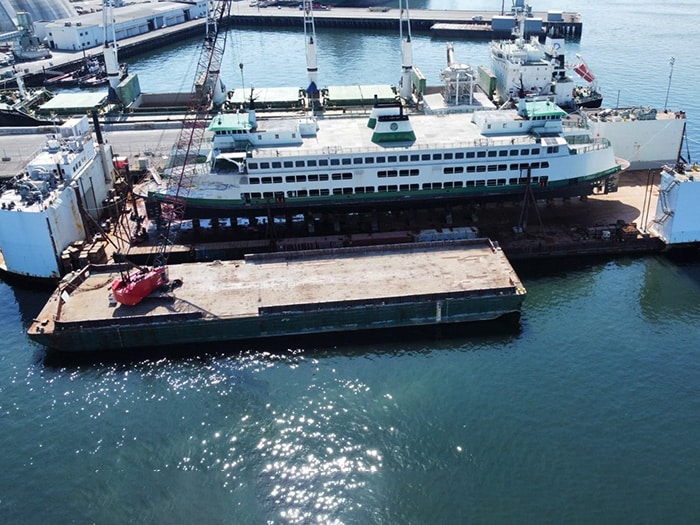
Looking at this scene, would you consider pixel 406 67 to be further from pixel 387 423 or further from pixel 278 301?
pixel 387 423

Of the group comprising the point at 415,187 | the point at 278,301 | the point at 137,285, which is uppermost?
the point at 415,187

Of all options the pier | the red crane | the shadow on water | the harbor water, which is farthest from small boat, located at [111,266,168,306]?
the pier

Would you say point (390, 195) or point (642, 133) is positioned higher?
point (642, 133)

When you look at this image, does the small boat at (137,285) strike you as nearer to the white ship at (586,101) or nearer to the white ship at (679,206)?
the white ship at (679,206)

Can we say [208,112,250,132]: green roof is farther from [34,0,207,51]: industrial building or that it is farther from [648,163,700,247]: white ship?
[34,0,207,51]: industrial building

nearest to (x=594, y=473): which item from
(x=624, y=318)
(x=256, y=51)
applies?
(x=624, y=318)

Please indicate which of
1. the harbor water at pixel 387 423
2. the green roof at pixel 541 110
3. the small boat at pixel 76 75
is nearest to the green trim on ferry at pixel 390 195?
the green roof at pixel 541 110

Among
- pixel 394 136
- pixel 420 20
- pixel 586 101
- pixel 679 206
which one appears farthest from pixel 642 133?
pixel 420 20

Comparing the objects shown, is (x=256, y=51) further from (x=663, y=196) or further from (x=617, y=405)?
(x=617, y=405)
